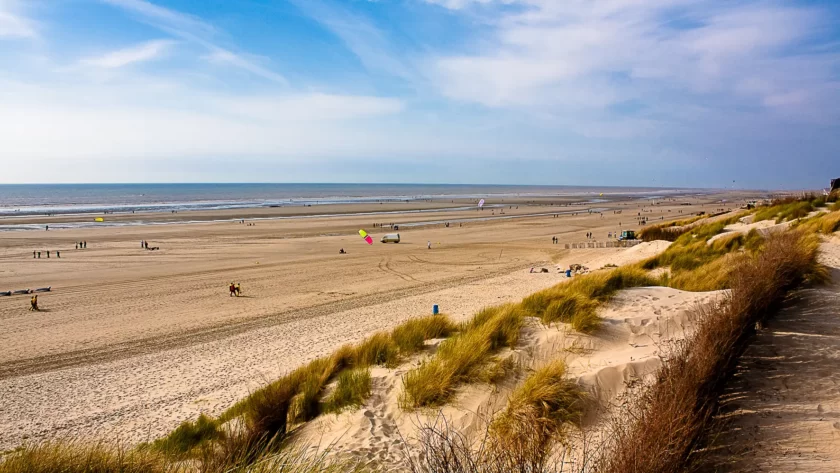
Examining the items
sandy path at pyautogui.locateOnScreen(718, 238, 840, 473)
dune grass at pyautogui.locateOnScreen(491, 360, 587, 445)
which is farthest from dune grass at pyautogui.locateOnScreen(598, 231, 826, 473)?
dune grass at pyautogui.locateOnScreen(491, 360, 587, 445)

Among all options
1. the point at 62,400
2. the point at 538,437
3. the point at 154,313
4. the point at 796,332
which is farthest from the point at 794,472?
the point at 154,313

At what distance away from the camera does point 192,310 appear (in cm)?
1684

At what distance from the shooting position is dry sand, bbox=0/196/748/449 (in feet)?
29.4

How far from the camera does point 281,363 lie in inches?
411

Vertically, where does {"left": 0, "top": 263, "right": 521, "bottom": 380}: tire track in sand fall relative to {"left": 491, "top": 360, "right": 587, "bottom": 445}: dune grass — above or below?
below

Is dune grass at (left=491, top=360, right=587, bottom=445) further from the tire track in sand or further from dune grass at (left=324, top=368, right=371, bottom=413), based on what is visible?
the tire track in sand

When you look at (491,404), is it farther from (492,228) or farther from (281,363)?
(492,228)

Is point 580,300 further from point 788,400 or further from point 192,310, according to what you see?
point 192,310

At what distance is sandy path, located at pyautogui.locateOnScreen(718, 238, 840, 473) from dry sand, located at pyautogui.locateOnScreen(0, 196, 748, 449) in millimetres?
7602

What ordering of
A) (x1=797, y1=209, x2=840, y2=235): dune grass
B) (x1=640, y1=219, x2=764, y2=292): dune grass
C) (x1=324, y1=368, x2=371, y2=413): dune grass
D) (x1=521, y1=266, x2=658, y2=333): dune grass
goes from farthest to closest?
(x1=797, y1=209, x2=840, y2=235): dune grass, (x1=640, y1=219, x2=764, y2=292): dune grass, (x1=521, y1=266, x2=658, y2=333): dune grass, (x1=324, y1=368, x2=371, y2=413): dune grass

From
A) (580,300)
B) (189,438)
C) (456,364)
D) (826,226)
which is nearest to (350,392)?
(456,364)

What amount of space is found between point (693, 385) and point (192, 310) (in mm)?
16700

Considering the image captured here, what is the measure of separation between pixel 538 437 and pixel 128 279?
80.4 feet

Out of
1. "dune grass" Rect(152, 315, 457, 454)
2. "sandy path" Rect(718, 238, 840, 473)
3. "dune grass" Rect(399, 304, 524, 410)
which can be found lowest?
"dune grass" Rect(152, 315, 457, 454)
